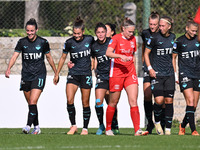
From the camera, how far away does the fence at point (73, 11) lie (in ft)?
53.3

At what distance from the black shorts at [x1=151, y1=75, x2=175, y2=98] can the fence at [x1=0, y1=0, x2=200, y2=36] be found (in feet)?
17.8

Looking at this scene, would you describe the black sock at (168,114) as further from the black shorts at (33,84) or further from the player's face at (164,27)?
the black shorts at (33,84)

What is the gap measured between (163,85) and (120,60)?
110 centimetres

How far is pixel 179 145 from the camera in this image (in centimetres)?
838

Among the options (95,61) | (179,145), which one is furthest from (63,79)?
(179,145)

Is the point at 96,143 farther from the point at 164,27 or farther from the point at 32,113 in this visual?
the point at 164,27

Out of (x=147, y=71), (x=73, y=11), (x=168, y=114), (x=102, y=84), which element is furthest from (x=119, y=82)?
(x=73, y=11)

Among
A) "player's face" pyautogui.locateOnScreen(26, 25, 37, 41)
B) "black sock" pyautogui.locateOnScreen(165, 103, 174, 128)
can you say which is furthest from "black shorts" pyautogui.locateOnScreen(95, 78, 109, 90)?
"player's face" pyautogui.locateOnScreen(26, 25, 37, 41)

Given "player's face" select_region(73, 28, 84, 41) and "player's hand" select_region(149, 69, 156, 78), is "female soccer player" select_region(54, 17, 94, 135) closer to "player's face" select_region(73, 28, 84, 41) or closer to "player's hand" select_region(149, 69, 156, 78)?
"player's face" select_region(73, 28, 84, 41)

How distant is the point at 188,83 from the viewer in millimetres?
10586

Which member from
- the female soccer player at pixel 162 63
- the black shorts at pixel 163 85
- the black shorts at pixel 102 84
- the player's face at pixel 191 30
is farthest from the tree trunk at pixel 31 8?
the player's face at pixel 191 30

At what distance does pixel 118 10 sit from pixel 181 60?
6.68 meters

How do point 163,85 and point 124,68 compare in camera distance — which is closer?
point 124,68

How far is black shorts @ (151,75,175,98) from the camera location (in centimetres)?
1069
